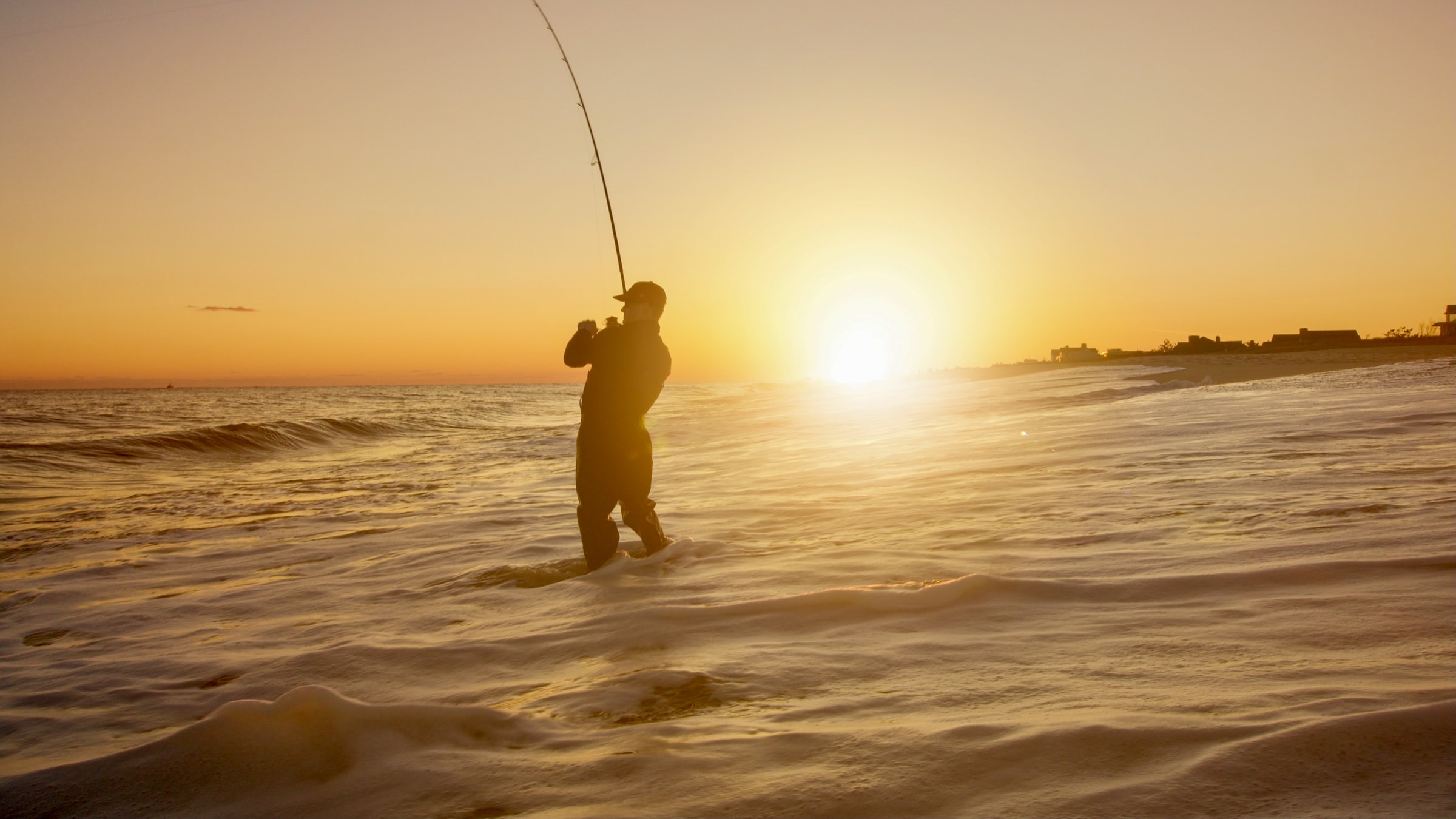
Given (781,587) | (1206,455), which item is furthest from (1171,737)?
(1206,455)

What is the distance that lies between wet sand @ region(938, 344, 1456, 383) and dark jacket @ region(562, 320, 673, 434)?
50.8ft

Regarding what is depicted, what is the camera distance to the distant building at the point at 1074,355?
1748 inches

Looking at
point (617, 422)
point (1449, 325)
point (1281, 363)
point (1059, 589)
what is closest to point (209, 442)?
point (617, 422)

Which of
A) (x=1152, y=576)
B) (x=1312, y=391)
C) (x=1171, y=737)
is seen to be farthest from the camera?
(x=1312, y=391)

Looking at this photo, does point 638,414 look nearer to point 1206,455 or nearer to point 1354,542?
point 1354,542

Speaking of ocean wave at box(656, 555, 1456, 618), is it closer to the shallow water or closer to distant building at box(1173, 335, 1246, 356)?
the shallow water

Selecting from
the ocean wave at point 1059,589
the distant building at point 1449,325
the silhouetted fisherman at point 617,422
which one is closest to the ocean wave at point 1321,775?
the ocean wave at point 1059,589

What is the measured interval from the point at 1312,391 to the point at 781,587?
35.9ft

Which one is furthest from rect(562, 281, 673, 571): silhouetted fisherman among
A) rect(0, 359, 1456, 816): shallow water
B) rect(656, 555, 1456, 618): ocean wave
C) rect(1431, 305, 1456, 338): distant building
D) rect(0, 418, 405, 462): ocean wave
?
rect(1431, 305, 1456, 338): distant building

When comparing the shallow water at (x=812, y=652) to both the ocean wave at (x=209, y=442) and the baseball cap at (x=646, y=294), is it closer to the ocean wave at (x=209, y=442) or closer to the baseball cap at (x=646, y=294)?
the baseball cap at (x=646, y=294)

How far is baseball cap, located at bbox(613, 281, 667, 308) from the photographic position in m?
5.18

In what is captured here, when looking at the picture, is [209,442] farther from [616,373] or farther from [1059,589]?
[1059,589]

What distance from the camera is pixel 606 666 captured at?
2.91 meters

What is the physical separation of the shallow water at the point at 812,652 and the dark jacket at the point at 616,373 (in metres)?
0.87
